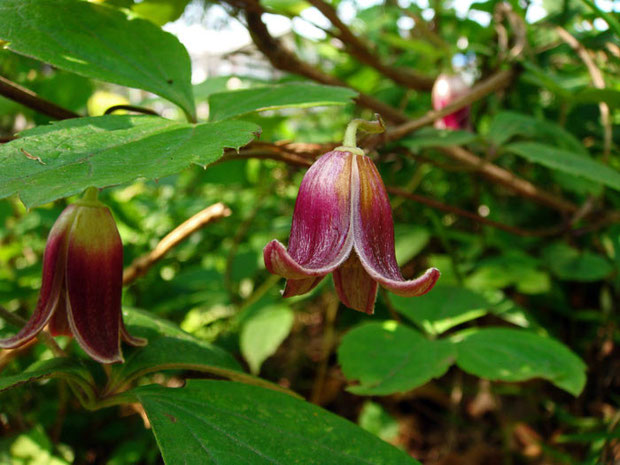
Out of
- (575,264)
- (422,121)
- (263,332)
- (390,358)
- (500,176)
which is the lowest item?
(263,332)

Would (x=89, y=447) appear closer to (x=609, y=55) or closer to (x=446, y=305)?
(x=446, y=305)

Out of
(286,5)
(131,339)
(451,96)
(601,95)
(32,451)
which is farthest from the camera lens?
(286,5)

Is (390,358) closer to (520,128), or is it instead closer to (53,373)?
(53,373)

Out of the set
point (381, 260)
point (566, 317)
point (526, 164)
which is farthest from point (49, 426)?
point (526, 164)

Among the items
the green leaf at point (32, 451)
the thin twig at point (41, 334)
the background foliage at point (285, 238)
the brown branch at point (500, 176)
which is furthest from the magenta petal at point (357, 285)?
the brown branch at point (500, 176)

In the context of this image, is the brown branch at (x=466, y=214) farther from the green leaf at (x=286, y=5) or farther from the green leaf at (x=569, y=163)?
the green leaf at (x=286, y=5)

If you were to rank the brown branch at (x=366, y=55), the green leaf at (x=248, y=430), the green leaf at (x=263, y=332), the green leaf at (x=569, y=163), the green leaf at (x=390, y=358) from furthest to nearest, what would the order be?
the green leaf at (x=263, y=332) < the brown branch at (x=366, y=55) < the green leaf at (x=569, y=163) < the green leaf at (x=390, y=358) < the green leaf at (x=248, y=430)

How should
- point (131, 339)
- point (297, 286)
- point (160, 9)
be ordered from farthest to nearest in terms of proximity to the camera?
point (160, 9) < point (131, 339) < point (297, 286)

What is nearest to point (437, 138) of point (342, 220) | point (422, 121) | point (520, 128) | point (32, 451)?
point (422, 121)

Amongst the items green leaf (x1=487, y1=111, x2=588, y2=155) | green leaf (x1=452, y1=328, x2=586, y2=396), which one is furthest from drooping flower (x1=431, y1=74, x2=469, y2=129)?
green leaf (x1=452, y1=328, x2=586, y2=396)
